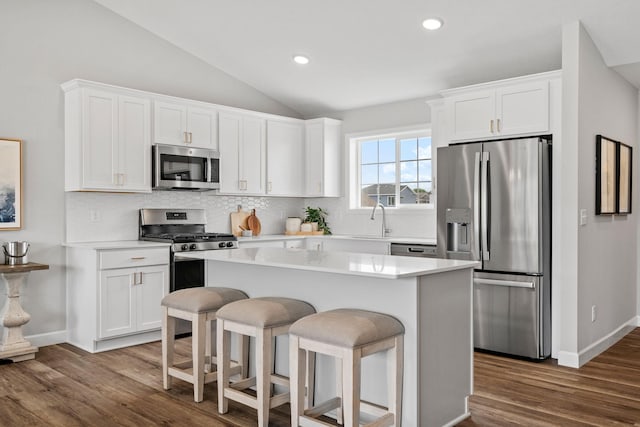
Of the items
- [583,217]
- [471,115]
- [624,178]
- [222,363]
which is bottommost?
[222,363]

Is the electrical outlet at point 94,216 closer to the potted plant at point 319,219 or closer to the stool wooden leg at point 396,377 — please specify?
the potted plant at point 319,219

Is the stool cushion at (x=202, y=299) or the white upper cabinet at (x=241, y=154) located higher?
the white upper cabinet at (x=241, y=154)

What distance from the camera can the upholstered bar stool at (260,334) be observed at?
2844mm

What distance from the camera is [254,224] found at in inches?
243

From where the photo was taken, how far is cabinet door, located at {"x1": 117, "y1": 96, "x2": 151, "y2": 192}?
15.8 ft

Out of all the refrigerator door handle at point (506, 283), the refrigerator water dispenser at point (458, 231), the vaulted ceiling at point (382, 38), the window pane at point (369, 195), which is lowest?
the refrigerator door handle at point (506, 283)

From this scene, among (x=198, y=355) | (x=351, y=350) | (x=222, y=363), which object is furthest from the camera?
(x=198, y=355)

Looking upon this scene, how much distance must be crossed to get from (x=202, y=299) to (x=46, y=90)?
2661 mm

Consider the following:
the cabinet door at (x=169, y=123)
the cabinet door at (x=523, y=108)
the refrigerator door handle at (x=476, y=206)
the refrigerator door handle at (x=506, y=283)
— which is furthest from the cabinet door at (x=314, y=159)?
the refrigerator door handle at (x=506, y=283)

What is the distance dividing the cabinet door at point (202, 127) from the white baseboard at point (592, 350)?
12.1ft

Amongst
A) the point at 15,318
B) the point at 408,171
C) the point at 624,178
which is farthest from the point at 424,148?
the point at 15,318

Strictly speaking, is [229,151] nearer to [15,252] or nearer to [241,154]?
[241,154]

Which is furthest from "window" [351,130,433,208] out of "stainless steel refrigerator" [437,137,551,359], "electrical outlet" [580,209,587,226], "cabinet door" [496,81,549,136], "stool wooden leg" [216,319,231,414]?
"stool wooden leg" [216,319,231,414]

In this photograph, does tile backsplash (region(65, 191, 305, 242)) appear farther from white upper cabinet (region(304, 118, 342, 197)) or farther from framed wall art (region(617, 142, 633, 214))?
framed wall art (region(617, 142, 633, 214))
